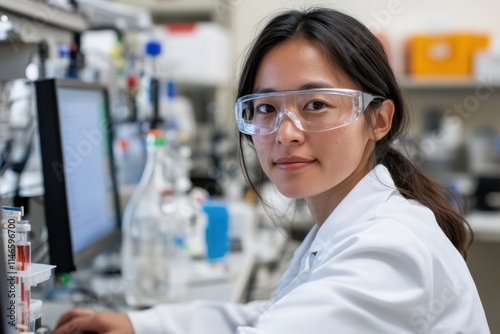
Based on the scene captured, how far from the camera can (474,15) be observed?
342 centimetres

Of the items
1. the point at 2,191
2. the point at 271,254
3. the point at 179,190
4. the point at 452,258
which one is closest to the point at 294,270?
the point at 452,258

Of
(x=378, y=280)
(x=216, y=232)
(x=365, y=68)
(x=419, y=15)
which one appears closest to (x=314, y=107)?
(x=365, y=68)

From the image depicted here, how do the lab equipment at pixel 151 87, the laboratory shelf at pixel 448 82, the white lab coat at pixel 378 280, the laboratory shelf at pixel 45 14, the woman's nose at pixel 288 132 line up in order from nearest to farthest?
the white lab coat at pixel 378 280 → the woman's nose at pixel 288 132 → the laboratory shelf at pixel 45 14 → the lab equipment at pixel 151 87 → the laboratory shelf at pixel 448 82

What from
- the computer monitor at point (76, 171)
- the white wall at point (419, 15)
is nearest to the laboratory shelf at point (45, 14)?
the computer monitor at point (76, 171)

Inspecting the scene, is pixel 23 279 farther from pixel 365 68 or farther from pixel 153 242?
pixel 153 242

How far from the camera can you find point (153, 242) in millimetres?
1436

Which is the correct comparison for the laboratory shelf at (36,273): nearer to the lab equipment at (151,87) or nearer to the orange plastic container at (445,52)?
the lab equipment at (151,87)

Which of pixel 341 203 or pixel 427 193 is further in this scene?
pixel 427 193

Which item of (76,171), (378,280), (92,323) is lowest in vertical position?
(92,323)

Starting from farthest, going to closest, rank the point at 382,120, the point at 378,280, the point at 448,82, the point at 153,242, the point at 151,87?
1. the point at 448,82
2. the point at 151,87
3. the point at 153,242
4. the point at 382,120
5. the point at 378,280

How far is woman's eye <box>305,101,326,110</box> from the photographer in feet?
2.76

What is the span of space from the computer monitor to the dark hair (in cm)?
36

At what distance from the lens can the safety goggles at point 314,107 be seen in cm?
84

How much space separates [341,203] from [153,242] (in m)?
0.71
